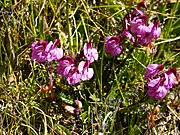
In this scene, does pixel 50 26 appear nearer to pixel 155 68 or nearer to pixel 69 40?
pixel 69 40

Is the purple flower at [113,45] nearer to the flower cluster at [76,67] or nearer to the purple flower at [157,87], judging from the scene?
the flower cluster at [76,67]

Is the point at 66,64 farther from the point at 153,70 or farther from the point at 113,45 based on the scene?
the point at 153,70

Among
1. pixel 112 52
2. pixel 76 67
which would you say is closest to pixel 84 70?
pixel 76 67

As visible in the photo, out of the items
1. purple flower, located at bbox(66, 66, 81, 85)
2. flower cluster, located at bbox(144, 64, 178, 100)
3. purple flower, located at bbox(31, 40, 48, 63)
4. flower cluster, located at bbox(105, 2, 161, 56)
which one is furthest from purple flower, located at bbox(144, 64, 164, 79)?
purple flower, located at bbox(31, 40, 48, 63)

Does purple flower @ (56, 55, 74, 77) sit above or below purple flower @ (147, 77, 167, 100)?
above

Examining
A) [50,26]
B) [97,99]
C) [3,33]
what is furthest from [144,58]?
[3,33]

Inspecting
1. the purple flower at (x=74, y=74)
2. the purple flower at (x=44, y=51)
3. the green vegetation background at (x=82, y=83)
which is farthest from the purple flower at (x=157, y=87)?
A: the purple flower at (x=44, y=51)

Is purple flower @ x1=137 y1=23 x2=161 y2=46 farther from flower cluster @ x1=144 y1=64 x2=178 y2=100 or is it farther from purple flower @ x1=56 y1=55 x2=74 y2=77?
purple flower @ x1=56 y1=55 x2=74 y2=77

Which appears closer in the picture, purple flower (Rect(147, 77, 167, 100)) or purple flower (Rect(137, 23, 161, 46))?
purple flower (Rect(147, 77, 167, 100))
